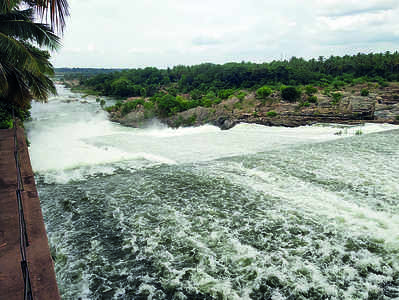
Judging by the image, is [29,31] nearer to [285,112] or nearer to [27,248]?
[27,248]

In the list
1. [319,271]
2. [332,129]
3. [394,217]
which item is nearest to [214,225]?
[319,271]

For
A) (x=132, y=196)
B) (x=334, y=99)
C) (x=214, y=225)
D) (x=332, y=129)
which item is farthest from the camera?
(x=334, y=99)

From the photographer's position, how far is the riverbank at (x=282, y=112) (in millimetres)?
23688

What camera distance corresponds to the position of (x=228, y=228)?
578 centimetres

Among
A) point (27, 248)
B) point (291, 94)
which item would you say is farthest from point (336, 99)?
point (27, 248)

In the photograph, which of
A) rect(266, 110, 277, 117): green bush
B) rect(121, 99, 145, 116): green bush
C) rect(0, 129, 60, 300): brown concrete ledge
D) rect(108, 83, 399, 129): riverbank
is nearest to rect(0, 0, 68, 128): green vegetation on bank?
rect(0, 129, 60, 300): brown concrete ledge

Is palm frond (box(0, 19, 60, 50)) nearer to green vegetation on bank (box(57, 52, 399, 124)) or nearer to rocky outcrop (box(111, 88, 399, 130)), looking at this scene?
rocky outcrop (box(111, 88, 399, 130))

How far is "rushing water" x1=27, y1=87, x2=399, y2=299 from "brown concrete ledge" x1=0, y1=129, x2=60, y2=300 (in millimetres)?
958

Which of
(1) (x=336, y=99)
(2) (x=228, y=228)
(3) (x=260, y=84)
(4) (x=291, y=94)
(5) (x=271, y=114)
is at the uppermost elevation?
(3) (x=260, y=84)

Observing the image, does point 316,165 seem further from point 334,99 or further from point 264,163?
point 334,99

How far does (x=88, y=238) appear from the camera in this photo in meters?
5.53

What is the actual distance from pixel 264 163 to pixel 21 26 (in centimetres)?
858

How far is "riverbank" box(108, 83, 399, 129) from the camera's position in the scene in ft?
77.7

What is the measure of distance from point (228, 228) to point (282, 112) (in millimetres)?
22898
